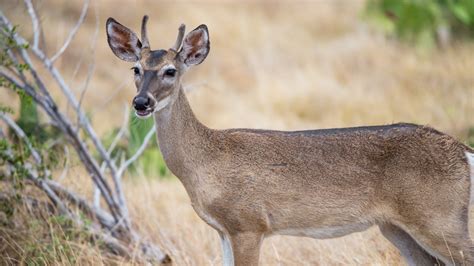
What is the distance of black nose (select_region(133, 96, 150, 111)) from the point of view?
590 centimetres

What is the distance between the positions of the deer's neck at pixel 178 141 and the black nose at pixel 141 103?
0.36 meters

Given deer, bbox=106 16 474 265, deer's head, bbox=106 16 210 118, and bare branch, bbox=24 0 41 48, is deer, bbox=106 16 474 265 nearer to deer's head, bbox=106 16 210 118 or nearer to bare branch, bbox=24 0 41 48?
deer's head, bbox=106 16 210 118

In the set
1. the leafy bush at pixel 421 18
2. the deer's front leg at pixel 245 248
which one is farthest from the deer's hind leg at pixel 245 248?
the leafy bush at pixel 421 18

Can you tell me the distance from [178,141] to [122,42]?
0.92 meters

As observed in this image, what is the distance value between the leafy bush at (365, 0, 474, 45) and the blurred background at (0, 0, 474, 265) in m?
0.02

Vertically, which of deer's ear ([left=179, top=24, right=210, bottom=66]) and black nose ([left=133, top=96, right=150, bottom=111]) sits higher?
deer's ear ([left=179, top=24, right=210, bottom=66])

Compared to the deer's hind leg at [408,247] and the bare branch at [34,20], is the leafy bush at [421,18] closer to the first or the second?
the bare branch at [34,20]

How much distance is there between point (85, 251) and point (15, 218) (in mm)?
804

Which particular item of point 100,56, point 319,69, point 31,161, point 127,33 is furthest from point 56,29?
point 127,33

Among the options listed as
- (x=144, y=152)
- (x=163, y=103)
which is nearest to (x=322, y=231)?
(x=163, y=103)

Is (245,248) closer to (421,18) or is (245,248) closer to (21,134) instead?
(21,134)

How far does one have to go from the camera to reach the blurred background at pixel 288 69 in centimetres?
1084

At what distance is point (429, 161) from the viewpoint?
6.11 metres

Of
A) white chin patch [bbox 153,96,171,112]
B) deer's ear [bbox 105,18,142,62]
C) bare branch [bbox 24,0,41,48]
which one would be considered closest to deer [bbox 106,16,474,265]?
white chin patch [bbox 153,96,171,112]
